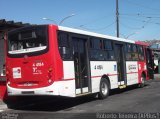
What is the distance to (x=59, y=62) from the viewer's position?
1325 centimetres

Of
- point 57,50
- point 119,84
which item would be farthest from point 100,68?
point 57,50

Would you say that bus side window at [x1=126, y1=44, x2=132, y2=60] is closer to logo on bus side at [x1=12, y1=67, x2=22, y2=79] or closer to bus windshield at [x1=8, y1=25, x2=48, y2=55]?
bus windshield at [x1=8, y1=25, x2=48, y2=55]

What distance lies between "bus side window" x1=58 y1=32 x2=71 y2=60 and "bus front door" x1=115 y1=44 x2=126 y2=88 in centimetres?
550

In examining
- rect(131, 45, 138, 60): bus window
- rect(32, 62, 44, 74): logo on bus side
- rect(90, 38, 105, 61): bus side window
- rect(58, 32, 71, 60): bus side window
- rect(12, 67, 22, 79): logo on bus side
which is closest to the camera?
rect(32, 62, 44, 74): logo on bus side

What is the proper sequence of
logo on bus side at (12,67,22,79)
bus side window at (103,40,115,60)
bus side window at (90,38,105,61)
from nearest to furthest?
logo on bus side at (12,67,22,79), bus side window at (90,38,105,61), bus side window at (103,40,115,60)

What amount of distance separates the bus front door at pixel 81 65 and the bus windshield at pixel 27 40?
63.6 inches

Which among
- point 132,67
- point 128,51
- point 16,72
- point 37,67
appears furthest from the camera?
point 132,67

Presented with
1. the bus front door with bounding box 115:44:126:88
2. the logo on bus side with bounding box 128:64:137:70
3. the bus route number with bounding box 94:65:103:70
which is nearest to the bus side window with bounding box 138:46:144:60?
the logo on bus side with bounding box 128:64:137:70

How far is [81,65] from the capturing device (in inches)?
A: 591

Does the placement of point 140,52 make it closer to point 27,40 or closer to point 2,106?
point 27,40

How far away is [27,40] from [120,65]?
7040 millimetres

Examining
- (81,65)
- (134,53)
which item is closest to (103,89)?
(81,65)

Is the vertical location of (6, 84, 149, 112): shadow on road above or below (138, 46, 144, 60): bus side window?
below

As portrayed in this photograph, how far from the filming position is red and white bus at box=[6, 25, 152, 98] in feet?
43.1
